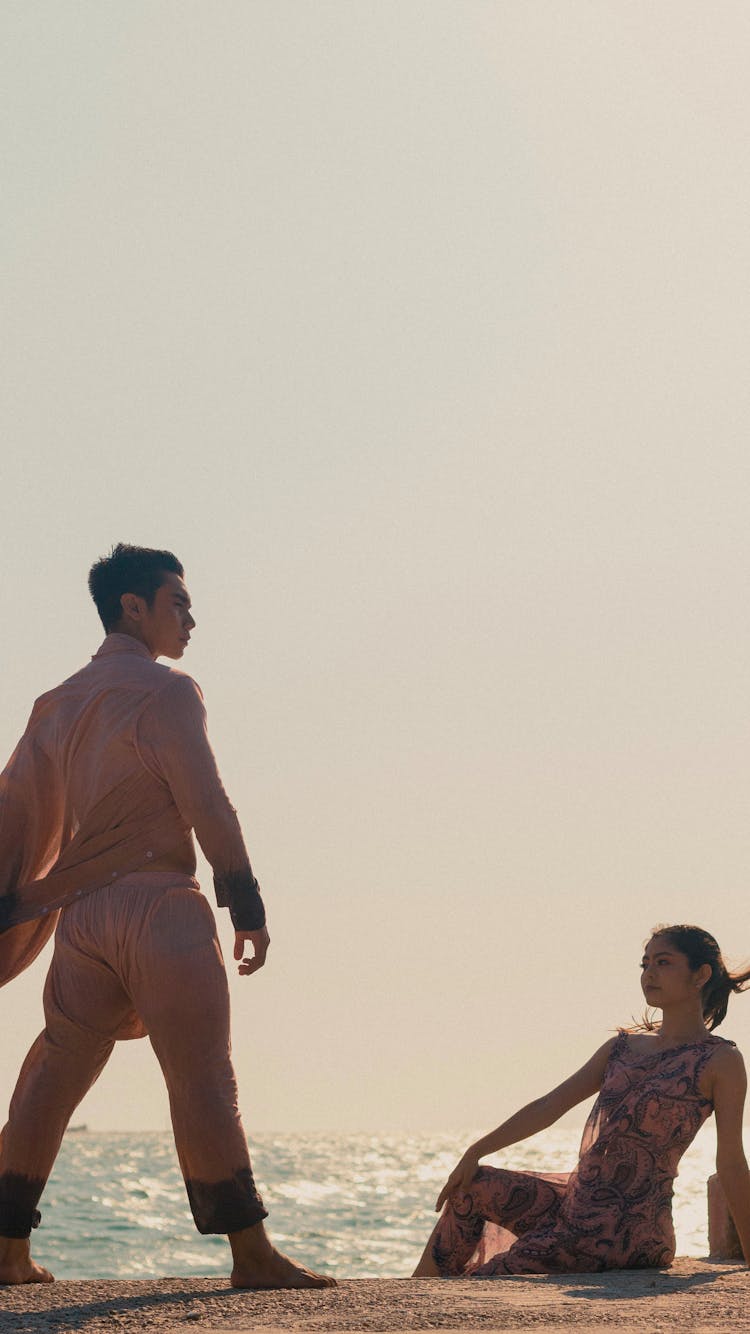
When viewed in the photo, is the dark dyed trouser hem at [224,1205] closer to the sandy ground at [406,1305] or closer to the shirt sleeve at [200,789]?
the sandy ground at [406,1305]

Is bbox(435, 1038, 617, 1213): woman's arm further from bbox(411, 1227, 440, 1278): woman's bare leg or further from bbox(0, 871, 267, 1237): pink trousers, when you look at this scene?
bbox(0, 871, 267, 1237): pink trousers

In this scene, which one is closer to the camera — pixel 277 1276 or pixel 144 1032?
pixel 277 1276

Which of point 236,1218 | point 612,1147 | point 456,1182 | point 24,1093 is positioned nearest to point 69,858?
point 24,1093

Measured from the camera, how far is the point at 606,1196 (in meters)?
6.19

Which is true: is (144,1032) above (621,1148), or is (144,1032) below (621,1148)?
above

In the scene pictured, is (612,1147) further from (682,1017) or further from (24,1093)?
(24,1093)

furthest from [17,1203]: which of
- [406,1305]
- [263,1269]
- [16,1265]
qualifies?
[406,1305]

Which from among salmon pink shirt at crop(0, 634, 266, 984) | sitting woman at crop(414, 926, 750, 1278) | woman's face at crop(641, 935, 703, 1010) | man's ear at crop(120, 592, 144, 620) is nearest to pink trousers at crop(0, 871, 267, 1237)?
salmon pink shirt at crop(0, 634, 266, 984)

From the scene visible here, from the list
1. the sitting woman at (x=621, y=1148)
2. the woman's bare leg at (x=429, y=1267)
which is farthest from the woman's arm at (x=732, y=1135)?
the woman's bare leg at (x=429, y=1267)

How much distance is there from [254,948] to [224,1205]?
2.88ft

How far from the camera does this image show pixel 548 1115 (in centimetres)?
641

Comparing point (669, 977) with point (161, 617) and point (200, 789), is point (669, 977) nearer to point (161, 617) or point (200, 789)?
point (200, 789)

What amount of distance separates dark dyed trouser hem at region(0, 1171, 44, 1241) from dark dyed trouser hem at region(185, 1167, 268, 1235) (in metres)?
0.64

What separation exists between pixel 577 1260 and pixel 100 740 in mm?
2514
